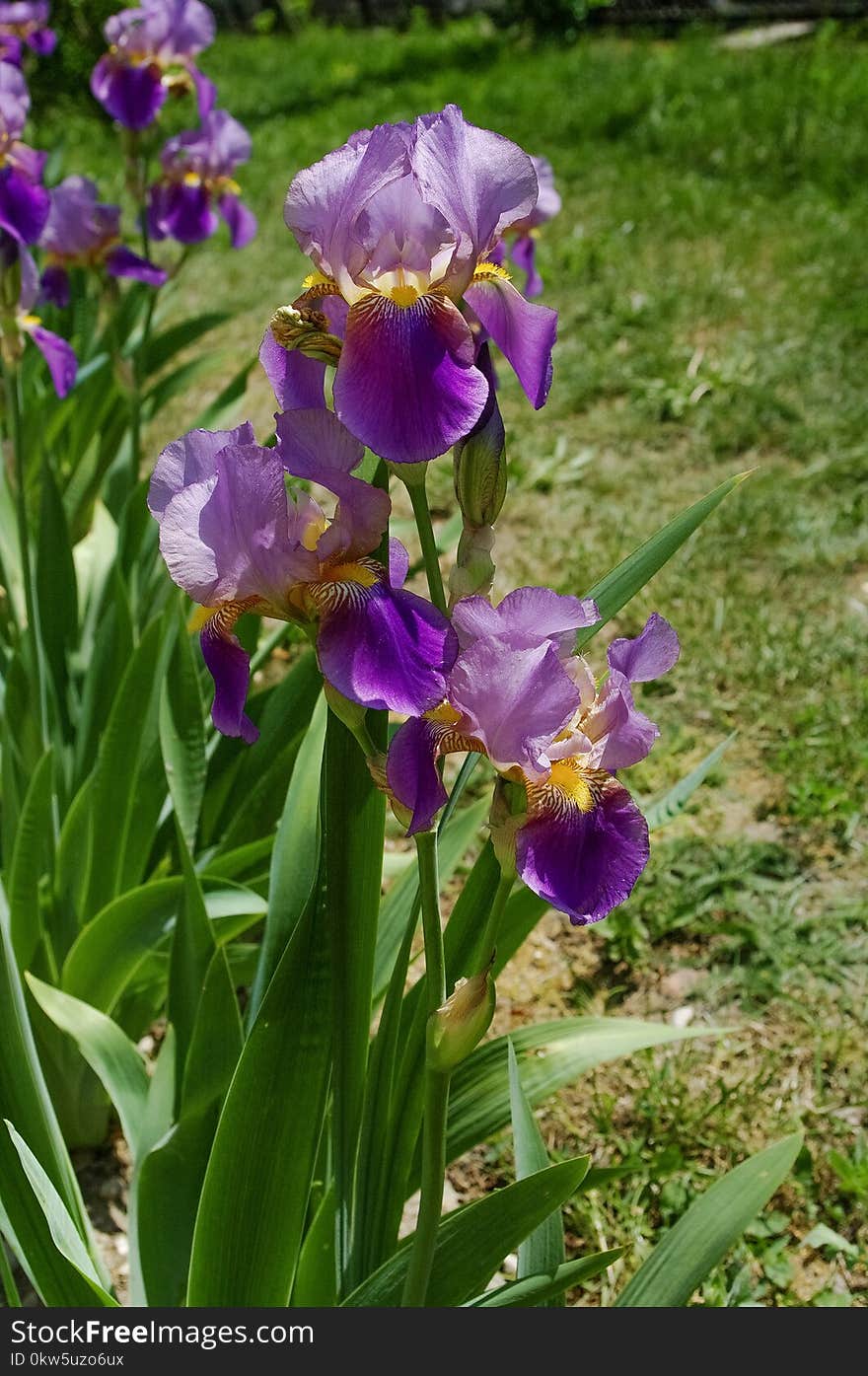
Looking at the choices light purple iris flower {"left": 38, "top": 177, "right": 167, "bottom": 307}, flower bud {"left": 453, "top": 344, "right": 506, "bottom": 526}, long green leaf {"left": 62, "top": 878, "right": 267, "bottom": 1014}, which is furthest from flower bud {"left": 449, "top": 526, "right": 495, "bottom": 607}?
light purple iris flower {"left": 38, "top": 177, "right": 167, "bottom": 307}

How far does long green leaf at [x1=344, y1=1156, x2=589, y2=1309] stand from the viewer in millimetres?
1112

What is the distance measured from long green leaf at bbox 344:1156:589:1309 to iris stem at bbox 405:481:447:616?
19.9 inches

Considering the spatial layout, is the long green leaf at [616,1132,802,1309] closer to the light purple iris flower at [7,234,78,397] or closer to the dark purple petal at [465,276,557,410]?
the dark purple petal at [465,276,557,410]

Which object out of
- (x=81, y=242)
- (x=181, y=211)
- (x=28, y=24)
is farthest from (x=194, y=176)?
(x=28, y=24)

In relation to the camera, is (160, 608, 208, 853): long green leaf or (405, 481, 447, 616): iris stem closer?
(405, 481, 447, 616): iris stem

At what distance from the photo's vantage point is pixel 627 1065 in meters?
1.99

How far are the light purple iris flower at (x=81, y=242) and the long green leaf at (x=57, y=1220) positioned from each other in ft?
6.01

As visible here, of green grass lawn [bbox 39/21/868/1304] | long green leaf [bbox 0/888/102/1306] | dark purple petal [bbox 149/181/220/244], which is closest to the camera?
long green leaf [bbox 0/888/102/1306]

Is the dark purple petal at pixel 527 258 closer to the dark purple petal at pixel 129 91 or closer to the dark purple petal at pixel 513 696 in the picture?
the dark purple petal at pixel 129 91

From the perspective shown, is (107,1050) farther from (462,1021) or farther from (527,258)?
(527,258)

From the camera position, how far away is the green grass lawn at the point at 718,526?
1.87 metres

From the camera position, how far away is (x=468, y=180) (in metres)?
0.90

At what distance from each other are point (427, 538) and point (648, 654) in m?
0.19

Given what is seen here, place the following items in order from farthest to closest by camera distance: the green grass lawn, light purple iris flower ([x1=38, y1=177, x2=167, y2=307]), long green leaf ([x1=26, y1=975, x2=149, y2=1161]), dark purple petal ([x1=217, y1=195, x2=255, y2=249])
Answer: dark purple petal ([x1=217, y1=195, x2=255, y2=249]) → light purple iris flower ([x1=38, y1=177, x2=167, y2=307]) → the green grass lawn → long green leaf ([x1=26, y1=975, x2=149, y2=1161])
